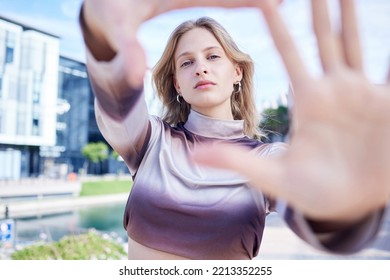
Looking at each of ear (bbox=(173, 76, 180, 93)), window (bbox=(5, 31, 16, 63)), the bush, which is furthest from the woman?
window (bbox=(5, 31, 16, 63))

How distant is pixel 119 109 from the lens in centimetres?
94

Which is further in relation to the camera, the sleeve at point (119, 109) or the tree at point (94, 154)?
the tree at point (94, 154)

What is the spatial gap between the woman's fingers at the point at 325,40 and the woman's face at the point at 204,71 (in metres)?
0.47

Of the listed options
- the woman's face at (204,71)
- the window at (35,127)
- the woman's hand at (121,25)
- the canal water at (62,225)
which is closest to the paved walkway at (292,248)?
the woman's face at (204,71)

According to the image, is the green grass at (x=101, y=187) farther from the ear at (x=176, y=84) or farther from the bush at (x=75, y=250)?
the ear at (x=176, y=84)

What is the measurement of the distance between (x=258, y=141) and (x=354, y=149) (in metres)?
0.52

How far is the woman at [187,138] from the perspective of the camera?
81 centimetres

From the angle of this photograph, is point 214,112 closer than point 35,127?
Result: Yes

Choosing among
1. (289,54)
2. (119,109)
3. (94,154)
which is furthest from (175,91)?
(94,154)

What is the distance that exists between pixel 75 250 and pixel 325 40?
143 cm

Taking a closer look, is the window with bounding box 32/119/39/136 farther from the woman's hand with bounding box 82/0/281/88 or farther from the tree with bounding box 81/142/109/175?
the woman's hand with bounding box 82/0/281/88

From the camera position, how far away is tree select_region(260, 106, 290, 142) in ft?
4.14

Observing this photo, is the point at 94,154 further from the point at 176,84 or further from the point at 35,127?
the point at 176,84
